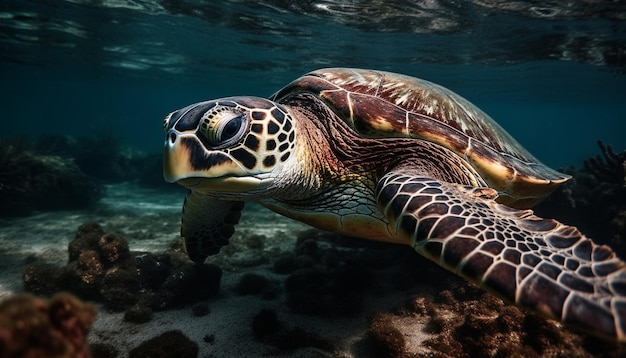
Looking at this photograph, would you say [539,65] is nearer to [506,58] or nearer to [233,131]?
[506,58]

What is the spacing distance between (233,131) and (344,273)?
221 centimetres

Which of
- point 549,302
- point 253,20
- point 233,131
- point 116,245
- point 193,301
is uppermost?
point 253,20

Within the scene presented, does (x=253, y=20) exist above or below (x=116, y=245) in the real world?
above

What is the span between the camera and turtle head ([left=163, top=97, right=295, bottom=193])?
2066 mm

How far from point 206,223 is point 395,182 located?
93.5 inches

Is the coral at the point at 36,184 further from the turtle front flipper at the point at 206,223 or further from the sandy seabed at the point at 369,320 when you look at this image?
the turtle front flipper at the point at 206,223

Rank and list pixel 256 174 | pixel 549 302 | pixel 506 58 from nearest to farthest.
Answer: pixel 549 302, pixel 256 174, pixel 506 58

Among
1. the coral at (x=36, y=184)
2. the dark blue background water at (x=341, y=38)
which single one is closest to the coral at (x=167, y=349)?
the coral at (x=36, y=184)

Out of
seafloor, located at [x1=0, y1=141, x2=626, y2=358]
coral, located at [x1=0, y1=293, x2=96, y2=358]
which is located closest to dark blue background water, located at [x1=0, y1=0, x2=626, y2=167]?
seafloor, located at [x1=0, y1=141, x2=626, y2=358]

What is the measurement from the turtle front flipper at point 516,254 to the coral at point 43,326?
1.56 meters

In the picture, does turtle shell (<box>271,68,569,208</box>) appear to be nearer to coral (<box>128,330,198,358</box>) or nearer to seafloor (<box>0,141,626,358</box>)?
seafloor (<box>0,141,626,358</box>)

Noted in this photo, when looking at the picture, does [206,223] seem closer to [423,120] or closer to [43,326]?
[423,120]

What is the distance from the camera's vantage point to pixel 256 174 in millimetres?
2252

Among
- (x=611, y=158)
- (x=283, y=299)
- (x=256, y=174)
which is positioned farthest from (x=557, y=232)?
(x=611, y=158)
